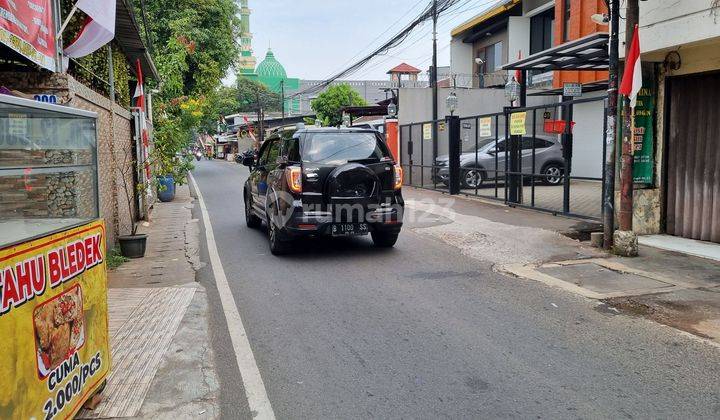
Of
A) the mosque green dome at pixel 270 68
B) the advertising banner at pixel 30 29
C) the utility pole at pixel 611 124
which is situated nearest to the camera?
the advertising banner at pixel 30 29

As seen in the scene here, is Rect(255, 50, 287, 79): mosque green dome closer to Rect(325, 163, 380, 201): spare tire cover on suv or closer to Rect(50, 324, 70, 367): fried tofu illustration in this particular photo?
Rect(325, 163, 380, 201): spare tire cover on suv

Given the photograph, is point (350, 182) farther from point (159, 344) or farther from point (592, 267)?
point (159, 344)

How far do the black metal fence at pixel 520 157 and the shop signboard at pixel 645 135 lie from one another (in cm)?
61

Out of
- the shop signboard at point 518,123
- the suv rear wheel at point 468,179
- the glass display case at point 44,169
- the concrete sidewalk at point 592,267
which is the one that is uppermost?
the shop signboard at point 518,123

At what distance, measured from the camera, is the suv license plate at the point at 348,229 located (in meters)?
8.31

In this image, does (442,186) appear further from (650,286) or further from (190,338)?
(190,338)

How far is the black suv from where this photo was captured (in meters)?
8.20

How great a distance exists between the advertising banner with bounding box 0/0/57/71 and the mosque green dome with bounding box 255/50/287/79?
87863 mm

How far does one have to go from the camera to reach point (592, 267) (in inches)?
309

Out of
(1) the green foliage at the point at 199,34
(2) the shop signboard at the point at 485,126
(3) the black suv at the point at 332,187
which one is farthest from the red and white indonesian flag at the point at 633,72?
(1) the green foliage at the point at 199,34

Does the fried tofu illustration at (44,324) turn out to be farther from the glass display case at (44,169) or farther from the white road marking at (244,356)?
the white road marking at (244,356)

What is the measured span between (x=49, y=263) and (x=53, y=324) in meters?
0.35

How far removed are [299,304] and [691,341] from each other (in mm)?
3836

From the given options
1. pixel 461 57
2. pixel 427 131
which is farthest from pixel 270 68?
pixel 427 131
